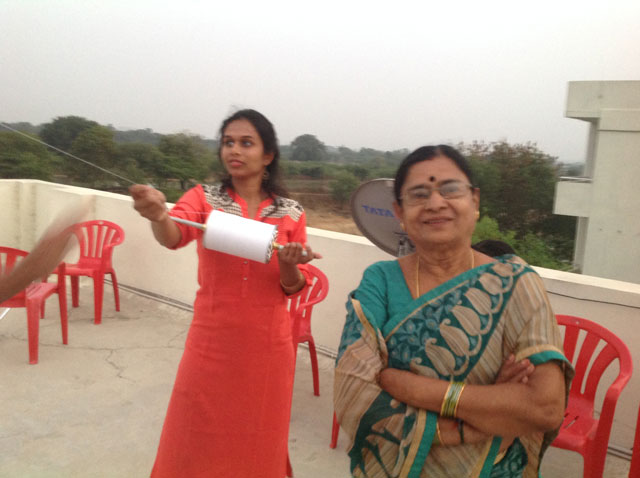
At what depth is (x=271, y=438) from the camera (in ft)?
6.49

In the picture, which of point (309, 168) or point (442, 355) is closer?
point (442, 355)

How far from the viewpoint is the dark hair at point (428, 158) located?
4.35 ft

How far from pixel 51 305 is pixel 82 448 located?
2813 millimetres

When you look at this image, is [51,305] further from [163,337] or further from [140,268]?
[163,337]

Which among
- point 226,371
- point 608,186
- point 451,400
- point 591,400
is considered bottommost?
point 591,400

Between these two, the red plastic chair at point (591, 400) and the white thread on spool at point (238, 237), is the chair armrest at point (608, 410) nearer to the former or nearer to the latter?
the red plastic chair at point (591, 400)

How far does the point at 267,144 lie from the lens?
2.08 metres

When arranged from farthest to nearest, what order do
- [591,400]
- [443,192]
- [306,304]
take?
[306,304]
[591,400]
[443,192]

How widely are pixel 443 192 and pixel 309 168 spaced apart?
328 inches

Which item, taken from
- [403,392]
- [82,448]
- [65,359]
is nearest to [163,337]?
[65,359]

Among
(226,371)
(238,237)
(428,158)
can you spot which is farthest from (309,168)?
(428,158)

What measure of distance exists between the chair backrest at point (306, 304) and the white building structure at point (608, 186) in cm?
1969

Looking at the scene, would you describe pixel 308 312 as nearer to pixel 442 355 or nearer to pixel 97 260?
pixel 442 355

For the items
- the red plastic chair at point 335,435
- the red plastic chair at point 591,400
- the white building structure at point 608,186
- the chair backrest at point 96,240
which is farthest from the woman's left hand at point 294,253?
the white building structure at point 608,186
